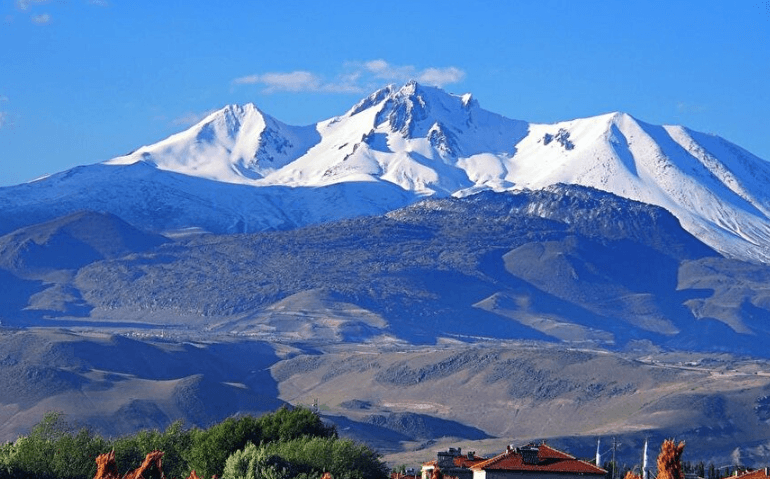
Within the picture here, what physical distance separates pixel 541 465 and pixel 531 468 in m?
1.29

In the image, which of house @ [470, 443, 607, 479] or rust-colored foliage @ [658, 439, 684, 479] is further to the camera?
house @ [470, 443, 607, 479]

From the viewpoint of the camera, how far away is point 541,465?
84875 millimetres

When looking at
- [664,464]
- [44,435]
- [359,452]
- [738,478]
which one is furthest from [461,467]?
[664,464]

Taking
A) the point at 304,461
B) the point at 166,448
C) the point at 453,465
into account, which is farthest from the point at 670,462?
the point at 166,448

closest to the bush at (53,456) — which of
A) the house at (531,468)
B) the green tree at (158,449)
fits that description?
the green tree at (158,449)

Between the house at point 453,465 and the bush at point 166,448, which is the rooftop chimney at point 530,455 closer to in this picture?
the house at point 453,465

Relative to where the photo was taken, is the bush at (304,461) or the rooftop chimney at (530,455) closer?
the bush at (304,461)

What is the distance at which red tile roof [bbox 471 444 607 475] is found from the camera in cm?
8306

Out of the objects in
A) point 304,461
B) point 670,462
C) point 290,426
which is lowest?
point 670,462

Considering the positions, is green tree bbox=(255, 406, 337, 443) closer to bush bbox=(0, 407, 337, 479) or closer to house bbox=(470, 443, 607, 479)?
bush bbox=(0, 407, 337, 479)

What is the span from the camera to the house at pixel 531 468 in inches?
3260

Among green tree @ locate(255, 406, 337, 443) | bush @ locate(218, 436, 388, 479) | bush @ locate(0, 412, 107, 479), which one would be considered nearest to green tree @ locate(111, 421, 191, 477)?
bush @ locate(0, 412, 107, 479)

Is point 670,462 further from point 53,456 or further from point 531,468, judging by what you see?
point 53,456

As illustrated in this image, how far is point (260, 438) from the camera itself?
110 meters
